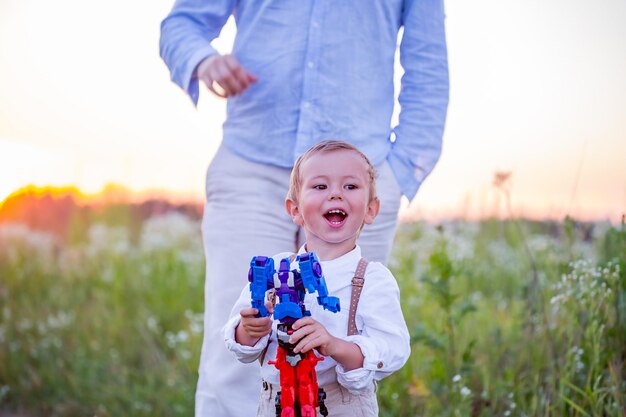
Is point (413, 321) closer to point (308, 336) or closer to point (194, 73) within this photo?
point (194, 73)

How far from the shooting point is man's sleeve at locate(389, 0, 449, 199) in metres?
2.70

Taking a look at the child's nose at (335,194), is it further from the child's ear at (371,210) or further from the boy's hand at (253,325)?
the boy's hand at (253,325)

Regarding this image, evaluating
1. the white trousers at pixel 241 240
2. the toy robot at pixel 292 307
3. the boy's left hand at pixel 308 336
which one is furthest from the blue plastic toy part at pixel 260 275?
the white trousers at pixel 241 240

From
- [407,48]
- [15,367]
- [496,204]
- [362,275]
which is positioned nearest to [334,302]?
Answer: [362,275]

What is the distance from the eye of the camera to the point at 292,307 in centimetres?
180

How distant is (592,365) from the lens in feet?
9.43

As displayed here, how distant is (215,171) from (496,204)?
3.78 meters

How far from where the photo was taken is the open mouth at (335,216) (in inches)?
79.0

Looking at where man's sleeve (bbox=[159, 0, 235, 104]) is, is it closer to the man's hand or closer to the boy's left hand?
the man's hand

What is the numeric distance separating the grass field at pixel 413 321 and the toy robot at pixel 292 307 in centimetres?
126

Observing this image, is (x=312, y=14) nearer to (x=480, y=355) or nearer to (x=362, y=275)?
(x=362, y=275)

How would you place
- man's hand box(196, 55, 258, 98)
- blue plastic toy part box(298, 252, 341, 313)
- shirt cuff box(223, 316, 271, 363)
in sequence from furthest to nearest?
man's hand box(196, 55, 258, 98) < shirt cuff box(223, 316, 271, 363) < blue plastic toy part box(298, 252, 341, 313)

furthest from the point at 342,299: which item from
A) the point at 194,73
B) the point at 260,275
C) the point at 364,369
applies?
the point at 194,73

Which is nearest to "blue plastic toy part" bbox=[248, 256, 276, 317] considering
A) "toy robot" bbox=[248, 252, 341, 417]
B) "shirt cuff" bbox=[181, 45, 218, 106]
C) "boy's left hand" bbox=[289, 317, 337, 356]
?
"toy robot" bbox=[248, 252, 341, 417]
